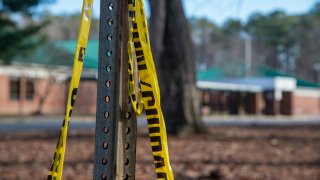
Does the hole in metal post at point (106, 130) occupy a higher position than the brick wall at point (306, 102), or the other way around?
the hole in metal post at point (106, 130)

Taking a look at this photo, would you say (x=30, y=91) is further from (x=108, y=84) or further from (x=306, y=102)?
(x=108, y=84)

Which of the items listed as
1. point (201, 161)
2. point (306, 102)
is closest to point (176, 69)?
point (201, 161)

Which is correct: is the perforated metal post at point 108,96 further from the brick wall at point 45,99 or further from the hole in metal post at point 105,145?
the brick wall at point 45,99

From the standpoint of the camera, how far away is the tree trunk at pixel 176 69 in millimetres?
13227

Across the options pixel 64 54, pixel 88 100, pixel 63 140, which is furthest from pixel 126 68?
pixel 88 100

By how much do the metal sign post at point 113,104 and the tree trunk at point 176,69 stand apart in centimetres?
1086

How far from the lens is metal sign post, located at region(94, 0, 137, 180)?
7.16 feet

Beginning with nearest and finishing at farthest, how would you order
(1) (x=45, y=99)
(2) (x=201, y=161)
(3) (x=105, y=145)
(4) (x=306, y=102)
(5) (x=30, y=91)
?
(3) (x=105, y=145) < (2) (x=201, y=161) < (5) (x=30, y=91) < (1) (x=45, y=99) < (4) (x=306, y=102)

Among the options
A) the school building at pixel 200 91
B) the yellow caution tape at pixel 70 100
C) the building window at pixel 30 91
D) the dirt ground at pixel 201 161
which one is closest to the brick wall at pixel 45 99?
the school building at pixel 200 91

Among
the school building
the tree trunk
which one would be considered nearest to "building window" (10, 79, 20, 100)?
the school building

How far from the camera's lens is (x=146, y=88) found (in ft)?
7.24

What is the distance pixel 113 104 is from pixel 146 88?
0.16m

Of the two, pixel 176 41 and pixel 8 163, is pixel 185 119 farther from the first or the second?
pixel 8 163

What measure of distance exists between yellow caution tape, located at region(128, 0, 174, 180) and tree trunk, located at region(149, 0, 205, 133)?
35.5 feet
